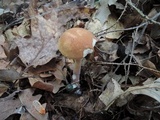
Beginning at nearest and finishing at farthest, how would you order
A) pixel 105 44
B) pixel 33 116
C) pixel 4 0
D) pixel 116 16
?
pixel 33 116, pixel 105 44, pixel 116 16, pixel 4 0

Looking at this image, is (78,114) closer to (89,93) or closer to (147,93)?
(89,93)

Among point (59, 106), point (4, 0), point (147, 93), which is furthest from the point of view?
point (4, 0)

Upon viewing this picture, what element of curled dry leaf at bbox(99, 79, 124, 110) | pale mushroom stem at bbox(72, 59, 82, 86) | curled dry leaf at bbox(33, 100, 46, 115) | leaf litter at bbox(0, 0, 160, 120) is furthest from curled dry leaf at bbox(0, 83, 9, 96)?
curled dry leaf at bbox(99, 79, 124, 110)

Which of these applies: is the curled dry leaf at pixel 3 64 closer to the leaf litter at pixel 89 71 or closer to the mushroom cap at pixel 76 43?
the leaf litter at pixel 89 71

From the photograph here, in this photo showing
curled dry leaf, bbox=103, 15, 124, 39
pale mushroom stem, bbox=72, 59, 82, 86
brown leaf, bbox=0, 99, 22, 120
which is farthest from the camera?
curled dry leaf, bbox=103, 15, 124, 39

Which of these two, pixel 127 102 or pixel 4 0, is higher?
pixel 4 0

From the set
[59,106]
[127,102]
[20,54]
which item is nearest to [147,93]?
[127,102]

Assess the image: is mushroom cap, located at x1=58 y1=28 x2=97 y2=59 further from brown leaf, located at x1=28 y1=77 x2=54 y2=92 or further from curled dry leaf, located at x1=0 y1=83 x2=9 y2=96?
curled dry leaf, located at x1=0 y1=83 x2=9 y2=96
